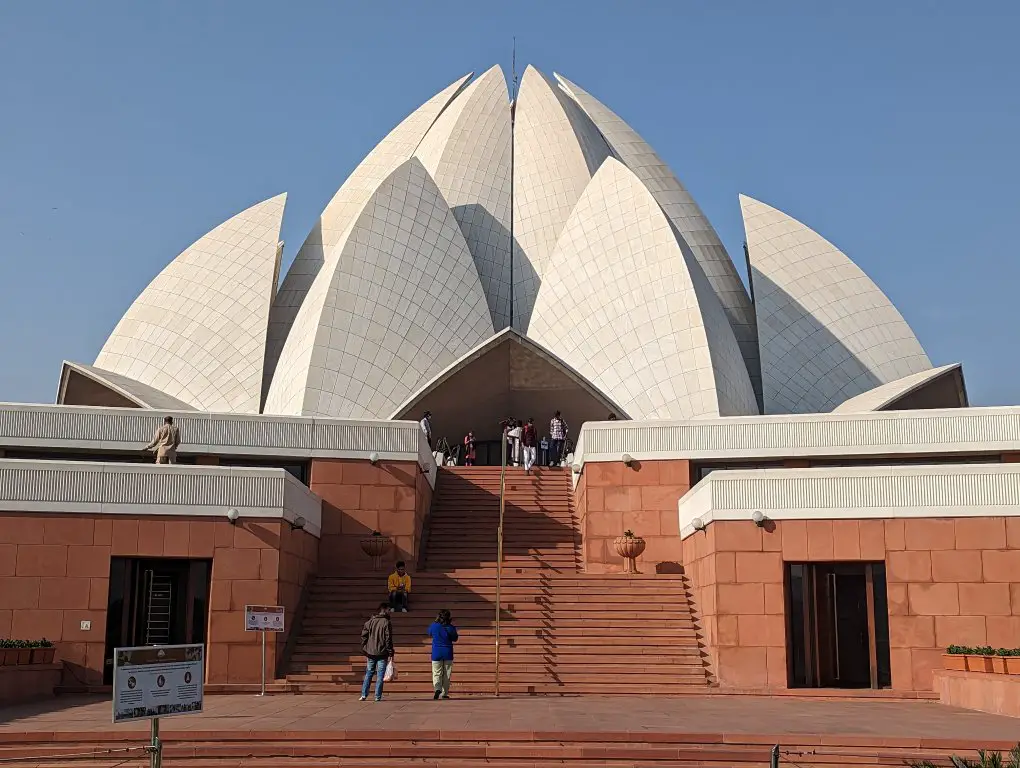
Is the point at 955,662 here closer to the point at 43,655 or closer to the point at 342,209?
the point at 43,655

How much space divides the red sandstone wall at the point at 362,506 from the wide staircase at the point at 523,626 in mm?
739

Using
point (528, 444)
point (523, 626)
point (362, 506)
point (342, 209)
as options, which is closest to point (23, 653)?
point (523, 626)

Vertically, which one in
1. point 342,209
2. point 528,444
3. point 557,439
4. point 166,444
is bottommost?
point 166,444

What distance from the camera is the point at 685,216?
108 feet

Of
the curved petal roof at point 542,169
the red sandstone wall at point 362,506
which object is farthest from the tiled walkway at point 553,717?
the curved petal roof at point 542,169

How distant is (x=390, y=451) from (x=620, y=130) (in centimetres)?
1840

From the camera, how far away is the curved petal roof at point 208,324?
92.4ft

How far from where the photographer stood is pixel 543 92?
34.0m

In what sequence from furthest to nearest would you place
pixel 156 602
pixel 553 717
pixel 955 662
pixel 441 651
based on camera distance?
pixel 156 602 < pixel 955 662 < pixel 441 651 < pixel 553 717

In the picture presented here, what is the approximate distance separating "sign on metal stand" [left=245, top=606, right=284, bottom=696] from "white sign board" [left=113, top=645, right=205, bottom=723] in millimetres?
6228

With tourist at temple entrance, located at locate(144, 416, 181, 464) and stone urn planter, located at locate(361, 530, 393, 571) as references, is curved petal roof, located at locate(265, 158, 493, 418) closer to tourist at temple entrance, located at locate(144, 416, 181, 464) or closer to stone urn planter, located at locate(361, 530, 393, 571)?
stone urn planter, located at locate(361, 530, 393, 571)

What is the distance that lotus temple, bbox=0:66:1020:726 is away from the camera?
14984mm

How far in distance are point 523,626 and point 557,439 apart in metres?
7.92

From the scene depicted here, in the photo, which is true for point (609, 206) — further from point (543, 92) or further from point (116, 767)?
point (116, 767)
